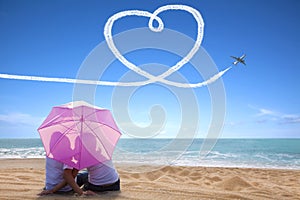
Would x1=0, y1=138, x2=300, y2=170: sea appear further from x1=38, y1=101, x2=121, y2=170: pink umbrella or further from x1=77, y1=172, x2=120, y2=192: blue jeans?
x1=38, y1=101, x2=121, y2=170: pink umbrella

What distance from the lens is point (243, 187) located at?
20.4 ft

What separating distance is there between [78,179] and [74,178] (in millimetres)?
499

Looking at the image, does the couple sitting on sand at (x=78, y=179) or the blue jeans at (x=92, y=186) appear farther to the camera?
the blue jeans at (x=92, y=186)

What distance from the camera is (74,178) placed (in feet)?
13.9

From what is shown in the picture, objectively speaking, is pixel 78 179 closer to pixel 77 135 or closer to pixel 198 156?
pixel 77 135

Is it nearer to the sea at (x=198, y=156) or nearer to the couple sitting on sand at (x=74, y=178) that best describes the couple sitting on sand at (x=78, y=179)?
the couple sitting on sand at (x=74, y=178)

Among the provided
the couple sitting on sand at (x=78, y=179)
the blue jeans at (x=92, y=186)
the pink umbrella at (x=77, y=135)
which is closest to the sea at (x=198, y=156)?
the blue jeans at (x=92, y=186)

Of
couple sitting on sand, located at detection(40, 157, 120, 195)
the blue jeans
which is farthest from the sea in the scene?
couple sitting on sand, located at detection(40, 157, 120, 195)

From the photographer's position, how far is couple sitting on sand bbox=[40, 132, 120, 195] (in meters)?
4.16

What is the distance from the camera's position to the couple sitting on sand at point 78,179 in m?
4.20

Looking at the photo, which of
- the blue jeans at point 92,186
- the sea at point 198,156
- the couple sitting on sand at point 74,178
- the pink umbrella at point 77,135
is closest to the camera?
the pink umbrella at point 77,135

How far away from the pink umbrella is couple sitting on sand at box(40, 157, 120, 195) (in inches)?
A: 8.3

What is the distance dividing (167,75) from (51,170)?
26.1 feet

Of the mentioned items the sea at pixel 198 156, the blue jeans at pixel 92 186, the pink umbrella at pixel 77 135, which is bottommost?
the sea at pixel 198 156
